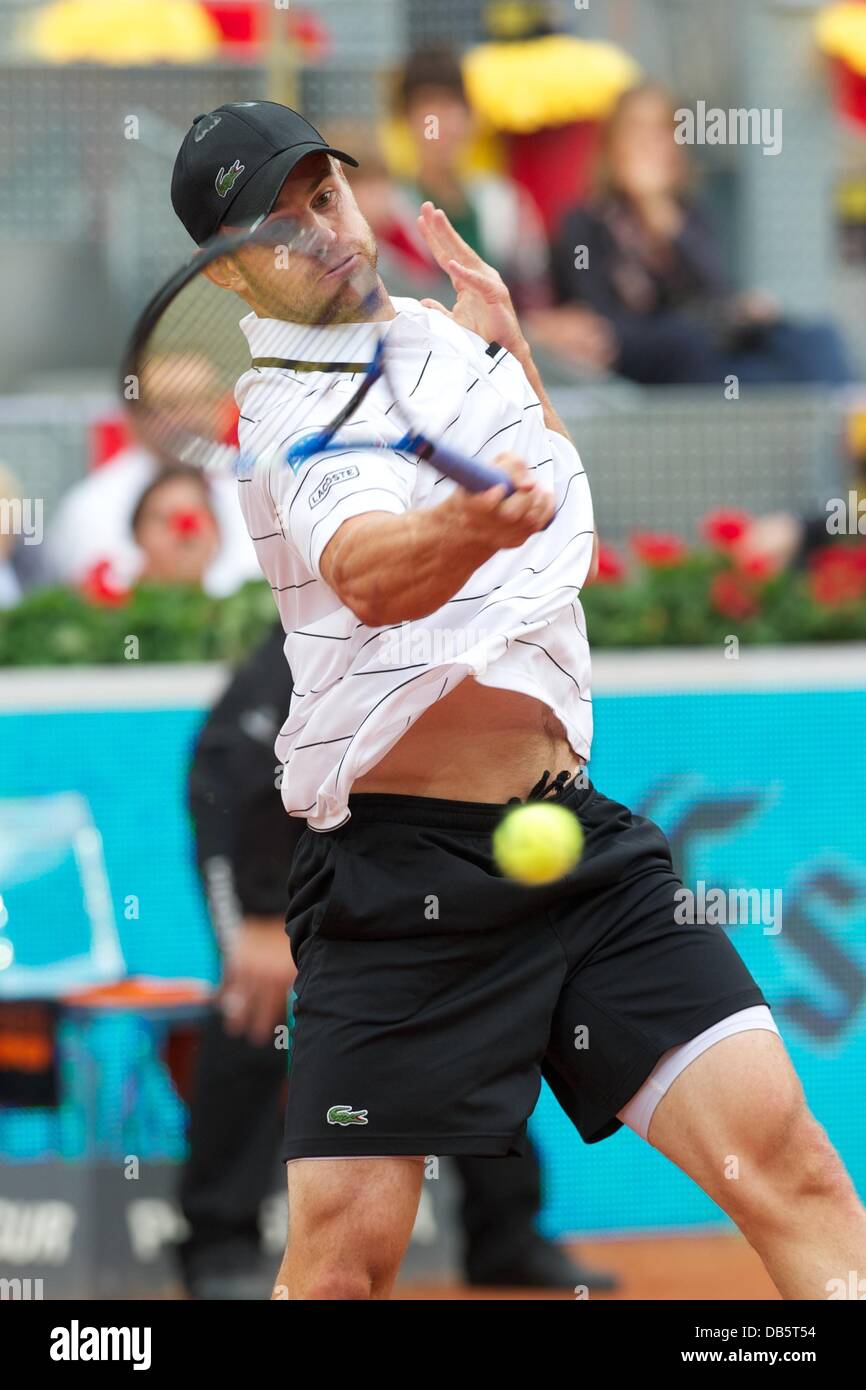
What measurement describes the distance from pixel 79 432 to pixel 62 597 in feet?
5.07

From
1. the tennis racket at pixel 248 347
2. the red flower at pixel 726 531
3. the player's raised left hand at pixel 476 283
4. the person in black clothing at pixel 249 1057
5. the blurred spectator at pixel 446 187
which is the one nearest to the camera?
the tennis racket at pixel 248 347

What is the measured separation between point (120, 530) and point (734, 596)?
2032mm

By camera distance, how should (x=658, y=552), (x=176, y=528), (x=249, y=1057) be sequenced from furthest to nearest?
(x=176, y=528)
(x=658, y=552)
(x=249, y=1057)

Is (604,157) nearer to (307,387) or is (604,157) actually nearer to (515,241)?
(515,241)

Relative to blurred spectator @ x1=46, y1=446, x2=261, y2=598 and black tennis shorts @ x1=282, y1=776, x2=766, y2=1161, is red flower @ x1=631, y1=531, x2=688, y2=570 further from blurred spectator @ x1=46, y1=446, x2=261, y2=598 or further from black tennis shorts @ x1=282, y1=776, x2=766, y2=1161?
black tennis shorts @ x1=282, y1=776, x2=766, y2=1161

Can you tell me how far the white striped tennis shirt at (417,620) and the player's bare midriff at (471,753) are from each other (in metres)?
0.04

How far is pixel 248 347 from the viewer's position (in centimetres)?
309

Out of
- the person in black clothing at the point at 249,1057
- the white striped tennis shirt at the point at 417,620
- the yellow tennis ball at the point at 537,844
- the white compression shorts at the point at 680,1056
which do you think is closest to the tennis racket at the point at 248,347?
the white striped tennis shirt at the point at 417,620

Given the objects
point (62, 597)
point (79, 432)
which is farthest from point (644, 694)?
point (79, 432)

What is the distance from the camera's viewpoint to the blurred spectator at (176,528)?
6.66 meters

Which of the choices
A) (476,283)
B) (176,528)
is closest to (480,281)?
(476,283)

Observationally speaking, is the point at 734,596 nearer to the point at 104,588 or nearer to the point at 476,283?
the point at 104,588

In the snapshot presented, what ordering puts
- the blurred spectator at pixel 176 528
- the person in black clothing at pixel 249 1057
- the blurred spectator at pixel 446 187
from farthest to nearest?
the blurred spectator at pixel 446 187 → the blurred spectator at pixel 176 528 → the person in black clothing at pixel 249 1057

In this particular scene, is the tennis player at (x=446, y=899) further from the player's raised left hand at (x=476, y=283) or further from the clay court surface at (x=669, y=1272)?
the clay court surface at (x=669, y=1272)
